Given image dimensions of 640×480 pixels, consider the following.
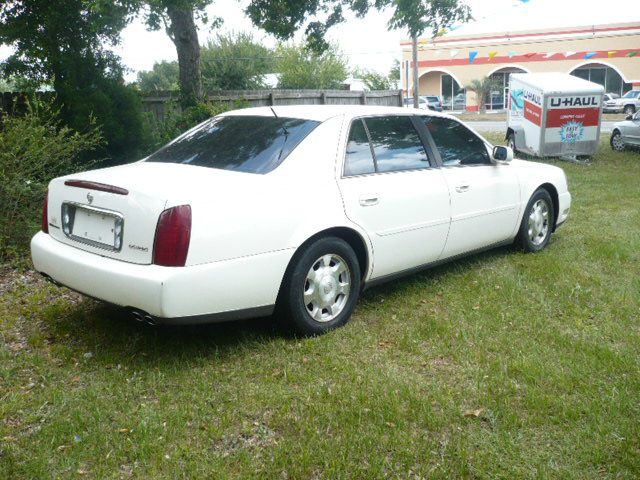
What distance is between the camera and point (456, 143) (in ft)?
19.4

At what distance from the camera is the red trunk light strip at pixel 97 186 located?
4.02 metres

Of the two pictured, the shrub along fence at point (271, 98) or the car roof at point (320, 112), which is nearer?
the car roof at point (320, 112)

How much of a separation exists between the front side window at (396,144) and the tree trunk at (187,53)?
6.83 m

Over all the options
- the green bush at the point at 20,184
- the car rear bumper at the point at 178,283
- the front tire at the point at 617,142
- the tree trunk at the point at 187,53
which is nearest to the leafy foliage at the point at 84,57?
the tree trunk at the point at 187,53

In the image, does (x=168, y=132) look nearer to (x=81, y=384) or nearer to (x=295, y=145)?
(x=295, y=145)

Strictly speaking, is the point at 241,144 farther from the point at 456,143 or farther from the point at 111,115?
the point at 111,115

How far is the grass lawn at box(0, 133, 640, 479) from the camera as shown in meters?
3.17

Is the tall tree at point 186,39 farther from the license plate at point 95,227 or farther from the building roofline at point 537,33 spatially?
the building roofline at point 537,33

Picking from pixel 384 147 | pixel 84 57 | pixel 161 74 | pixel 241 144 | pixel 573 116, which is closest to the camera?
pixel 241 144

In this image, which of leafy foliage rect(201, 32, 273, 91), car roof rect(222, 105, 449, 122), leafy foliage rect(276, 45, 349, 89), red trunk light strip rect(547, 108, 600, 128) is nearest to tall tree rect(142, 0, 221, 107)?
leafy foliage rect(201, 32, 273, 91)

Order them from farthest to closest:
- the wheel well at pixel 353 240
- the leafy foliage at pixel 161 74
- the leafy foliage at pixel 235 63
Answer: the leafy foliage at pixel 161 74
the leafy foliage at pixel 235 63
the wheel well at pixel 353 240

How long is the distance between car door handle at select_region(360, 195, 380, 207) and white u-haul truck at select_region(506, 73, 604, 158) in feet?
38.2

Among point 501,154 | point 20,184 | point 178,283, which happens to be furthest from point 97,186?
point 501,154

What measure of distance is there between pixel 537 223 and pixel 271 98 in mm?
8759
